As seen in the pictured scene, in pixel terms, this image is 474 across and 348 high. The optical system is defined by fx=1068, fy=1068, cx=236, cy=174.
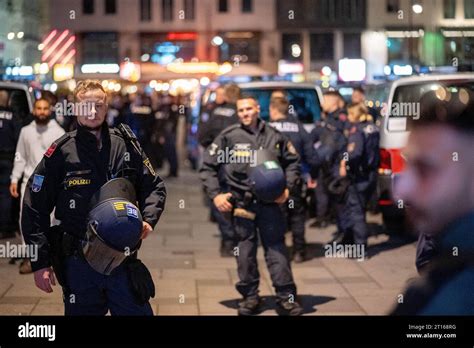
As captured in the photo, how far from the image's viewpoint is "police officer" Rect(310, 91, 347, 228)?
41.1 feet

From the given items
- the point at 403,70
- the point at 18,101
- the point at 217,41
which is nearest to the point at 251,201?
the point at 18,101

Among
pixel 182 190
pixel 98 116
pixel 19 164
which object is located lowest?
pixel 182 190

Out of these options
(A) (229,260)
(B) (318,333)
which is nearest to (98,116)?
(B) (318,333)

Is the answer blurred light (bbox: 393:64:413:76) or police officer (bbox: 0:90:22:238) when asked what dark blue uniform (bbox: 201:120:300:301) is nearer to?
police officer (bbox: 0:90:22:238)

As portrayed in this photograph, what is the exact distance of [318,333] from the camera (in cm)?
630

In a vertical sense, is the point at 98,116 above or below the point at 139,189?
above

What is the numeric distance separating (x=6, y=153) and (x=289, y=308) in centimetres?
507

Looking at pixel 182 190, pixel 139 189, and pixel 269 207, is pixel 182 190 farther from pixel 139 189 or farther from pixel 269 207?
pixel 139 189

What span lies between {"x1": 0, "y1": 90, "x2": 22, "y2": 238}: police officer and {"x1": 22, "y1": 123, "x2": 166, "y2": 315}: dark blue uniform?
22.2ft

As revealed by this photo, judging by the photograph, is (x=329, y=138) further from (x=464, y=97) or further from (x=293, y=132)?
(x=464, y=97)

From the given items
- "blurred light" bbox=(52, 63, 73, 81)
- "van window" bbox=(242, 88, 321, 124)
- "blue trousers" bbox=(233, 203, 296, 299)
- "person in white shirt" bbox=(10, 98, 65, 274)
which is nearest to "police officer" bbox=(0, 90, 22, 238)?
"person in white shirt" bbox=(10, 98, 65, 274)

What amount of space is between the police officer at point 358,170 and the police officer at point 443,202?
8.89 metres

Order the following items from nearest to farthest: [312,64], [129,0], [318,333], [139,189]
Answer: [139,189] → [318,333] → [129,0] → [312,64]

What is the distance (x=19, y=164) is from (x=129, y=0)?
24190 millimetres
